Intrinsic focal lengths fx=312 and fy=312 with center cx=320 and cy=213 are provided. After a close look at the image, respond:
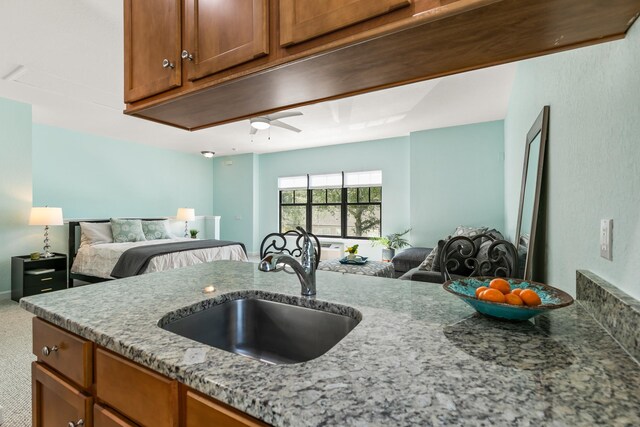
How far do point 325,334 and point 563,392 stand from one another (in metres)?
0.74

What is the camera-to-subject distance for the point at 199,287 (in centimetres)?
142

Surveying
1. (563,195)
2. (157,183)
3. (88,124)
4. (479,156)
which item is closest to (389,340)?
(563,195)

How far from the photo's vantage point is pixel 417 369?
0.68m

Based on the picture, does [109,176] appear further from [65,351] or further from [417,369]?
[417,369]

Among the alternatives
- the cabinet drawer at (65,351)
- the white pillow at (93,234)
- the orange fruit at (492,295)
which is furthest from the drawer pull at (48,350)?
the white pillow at (93,234)

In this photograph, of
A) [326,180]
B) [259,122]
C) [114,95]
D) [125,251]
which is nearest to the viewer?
[114,95]

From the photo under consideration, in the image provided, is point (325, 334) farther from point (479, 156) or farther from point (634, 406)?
point (479, 156)

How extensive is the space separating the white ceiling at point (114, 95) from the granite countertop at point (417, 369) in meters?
2.52

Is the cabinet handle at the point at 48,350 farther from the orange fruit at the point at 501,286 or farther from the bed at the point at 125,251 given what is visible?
the bed at the point at 125,251

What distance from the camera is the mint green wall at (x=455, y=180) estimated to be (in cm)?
513

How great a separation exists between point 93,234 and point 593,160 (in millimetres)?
6172

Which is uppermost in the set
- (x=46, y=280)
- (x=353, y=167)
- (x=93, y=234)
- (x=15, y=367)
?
(x=353, y=167)

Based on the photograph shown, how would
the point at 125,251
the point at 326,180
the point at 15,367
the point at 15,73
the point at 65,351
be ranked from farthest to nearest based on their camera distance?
the point at 326,180 → the point at 125,251 → the point at 15,73 → the point at 15,367 → the point at 65,351

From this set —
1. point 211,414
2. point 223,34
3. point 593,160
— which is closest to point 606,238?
point 593,160
